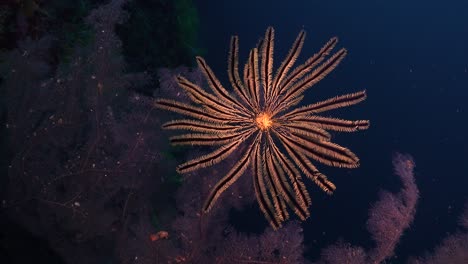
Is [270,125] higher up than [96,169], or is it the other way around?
[96,169]

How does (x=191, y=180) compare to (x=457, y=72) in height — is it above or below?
below

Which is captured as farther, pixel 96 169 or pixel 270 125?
pixel 96 169

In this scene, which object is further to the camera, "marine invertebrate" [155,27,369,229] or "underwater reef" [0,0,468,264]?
"underwater reef" [0,0,468,264]

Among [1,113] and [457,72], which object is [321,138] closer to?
[1,113]

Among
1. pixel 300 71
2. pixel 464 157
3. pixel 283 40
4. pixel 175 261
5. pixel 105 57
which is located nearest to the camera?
pixel 300 71

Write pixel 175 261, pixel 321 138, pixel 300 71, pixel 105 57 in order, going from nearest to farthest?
pixel 321 138, pixel 300 71, pixel 105 57, pixel 175 261

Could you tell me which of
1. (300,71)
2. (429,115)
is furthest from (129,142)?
(429,115)

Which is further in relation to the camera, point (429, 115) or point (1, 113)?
point (429, 115)

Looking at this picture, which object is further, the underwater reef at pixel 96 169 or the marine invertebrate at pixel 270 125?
the underwater reef at pixel 96 169
